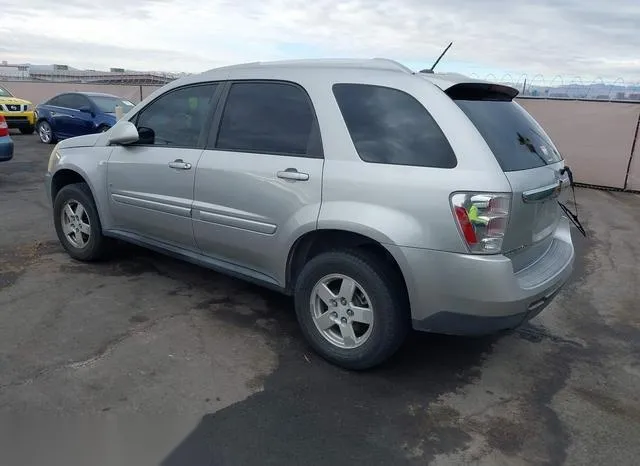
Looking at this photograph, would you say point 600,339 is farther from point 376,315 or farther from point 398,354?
point 376,315

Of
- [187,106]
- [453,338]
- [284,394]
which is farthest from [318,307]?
[187,106]

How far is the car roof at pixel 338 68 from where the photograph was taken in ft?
10.8

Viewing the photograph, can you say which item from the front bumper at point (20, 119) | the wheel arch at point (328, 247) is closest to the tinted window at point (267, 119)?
the wheel arch at point (328, 247)

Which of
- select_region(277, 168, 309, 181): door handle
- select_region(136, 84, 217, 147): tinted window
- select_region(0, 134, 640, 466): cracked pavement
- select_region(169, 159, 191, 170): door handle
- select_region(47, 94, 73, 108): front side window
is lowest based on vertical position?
select_region(0, 134, 640, 466): cracked pavement

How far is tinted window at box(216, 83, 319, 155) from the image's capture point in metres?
3.54

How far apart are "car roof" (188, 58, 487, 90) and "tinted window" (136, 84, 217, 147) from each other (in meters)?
0.22

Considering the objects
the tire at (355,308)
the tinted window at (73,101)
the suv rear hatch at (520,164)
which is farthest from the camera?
the tinted window at (73,101)

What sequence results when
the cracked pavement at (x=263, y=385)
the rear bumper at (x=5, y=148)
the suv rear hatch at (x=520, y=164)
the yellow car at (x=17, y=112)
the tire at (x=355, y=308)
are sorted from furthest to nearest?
the yellow car at (x=17, y=112) < the rear bumper at (x=5, y=148) < the tire at (x=355, y=308) < the suv rear hatch at (x=520, y=164) < the cracked pavement at (x=263, y=385)

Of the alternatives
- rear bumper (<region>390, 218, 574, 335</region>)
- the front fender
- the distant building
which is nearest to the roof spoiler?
rear bumper (<region>390, 218, 574, 335</region>)

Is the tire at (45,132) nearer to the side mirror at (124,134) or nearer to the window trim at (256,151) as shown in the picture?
the side mirror at (124,134)

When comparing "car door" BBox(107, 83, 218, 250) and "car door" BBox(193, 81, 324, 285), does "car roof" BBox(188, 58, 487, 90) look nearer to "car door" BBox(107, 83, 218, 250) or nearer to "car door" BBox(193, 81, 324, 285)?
"car door" BBox(193, 81, 324, 285)

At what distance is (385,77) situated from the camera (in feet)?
10.8

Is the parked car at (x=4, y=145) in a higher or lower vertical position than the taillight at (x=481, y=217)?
lower

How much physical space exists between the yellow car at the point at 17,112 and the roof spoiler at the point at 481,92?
16106 millimetres
